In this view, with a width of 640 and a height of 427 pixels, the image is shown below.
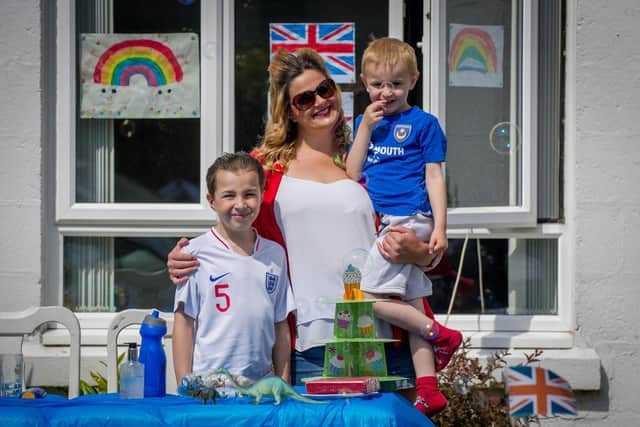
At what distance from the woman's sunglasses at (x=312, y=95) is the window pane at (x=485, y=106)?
173cm

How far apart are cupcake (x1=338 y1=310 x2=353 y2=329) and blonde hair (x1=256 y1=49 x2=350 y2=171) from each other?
2.69ft

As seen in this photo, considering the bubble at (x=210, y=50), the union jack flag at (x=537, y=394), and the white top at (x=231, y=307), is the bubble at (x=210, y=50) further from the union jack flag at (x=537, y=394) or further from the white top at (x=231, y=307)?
the union jack flag at (x=537, y=394)

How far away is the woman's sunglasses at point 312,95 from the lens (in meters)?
4.19

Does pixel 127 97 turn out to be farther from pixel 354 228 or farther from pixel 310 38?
pixel 354 228

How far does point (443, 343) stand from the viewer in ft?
13.7

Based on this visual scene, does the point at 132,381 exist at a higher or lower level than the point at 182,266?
lower

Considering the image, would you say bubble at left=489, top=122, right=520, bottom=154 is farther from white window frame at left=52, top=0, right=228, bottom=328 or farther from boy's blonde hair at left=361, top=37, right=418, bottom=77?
boy's blonde hair at left=361, top=37, right=418, bottom=77

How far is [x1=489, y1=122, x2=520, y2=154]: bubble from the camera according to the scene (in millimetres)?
5824

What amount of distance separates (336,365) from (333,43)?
2768mm

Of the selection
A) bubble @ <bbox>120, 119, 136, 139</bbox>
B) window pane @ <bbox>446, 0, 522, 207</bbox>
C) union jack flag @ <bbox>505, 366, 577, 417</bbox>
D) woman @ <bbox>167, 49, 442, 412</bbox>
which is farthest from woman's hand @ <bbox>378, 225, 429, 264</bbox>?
bubble @ <bbox>120, 119, 136, 139</bbox>

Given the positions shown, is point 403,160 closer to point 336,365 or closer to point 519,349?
point 336,365

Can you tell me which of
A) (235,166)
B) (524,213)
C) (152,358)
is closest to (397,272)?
(235,166)

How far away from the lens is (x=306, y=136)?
4328mm

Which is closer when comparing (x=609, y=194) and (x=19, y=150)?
(x=609, y=194)
